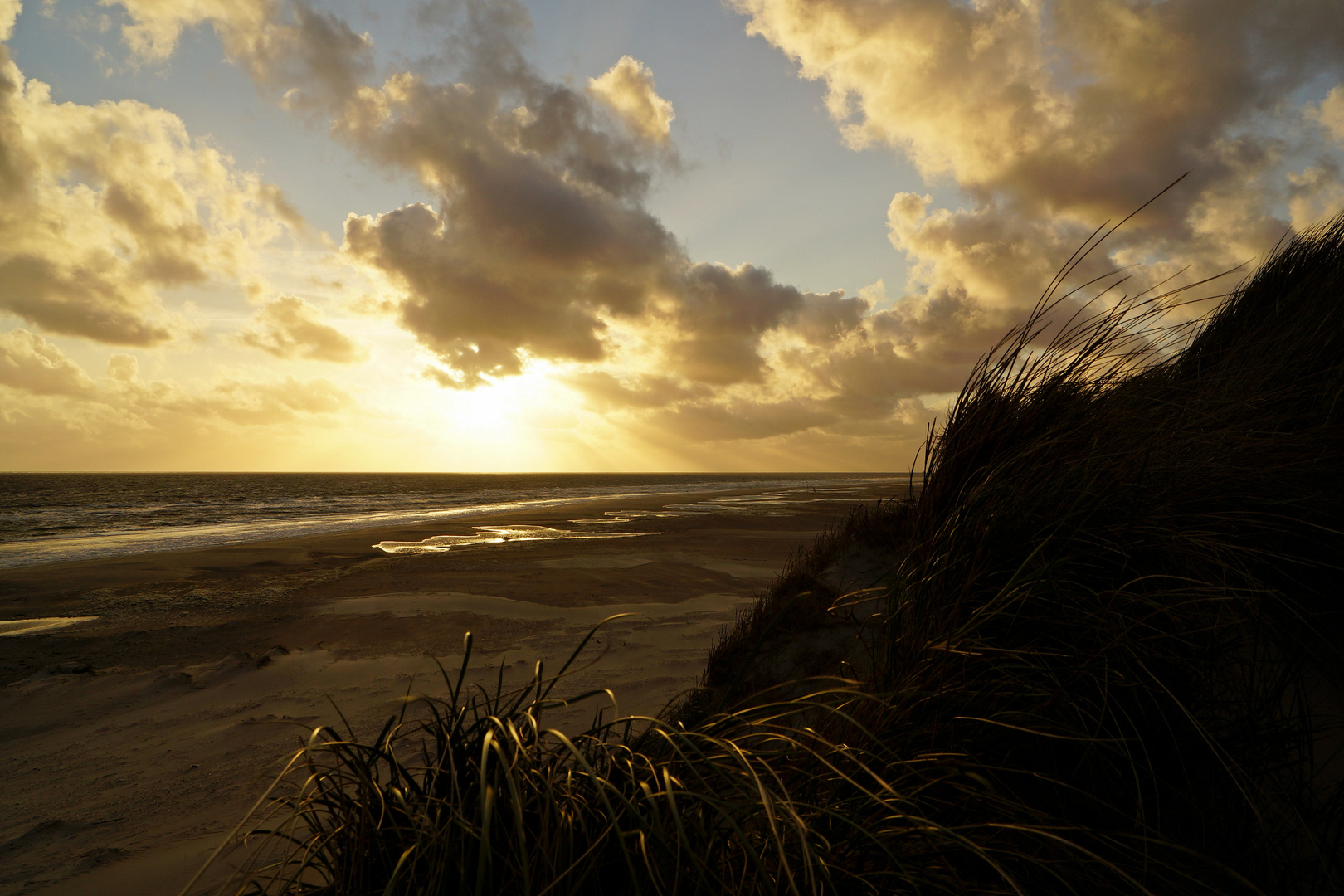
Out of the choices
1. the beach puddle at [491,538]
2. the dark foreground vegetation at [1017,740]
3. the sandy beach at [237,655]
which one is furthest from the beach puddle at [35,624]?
the dark foreground vegetation at [1017,740]

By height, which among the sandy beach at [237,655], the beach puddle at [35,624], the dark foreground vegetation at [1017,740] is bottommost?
the beach puddle at [35,624]

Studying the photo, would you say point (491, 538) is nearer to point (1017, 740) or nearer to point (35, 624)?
point (35, 624)

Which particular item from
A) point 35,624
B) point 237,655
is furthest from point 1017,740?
point 35,624

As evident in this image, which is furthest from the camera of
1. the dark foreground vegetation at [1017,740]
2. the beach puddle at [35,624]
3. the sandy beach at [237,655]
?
the beach puddle at [35,624]

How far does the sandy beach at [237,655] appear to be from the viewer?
3.55 meters

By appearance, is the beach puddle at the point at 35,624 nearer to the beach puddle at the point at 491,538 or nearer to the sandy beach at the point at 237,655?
the sandy beach at the point at 237,655

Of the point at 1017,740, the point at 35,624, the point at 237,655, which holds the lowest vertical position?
the point at 35,624

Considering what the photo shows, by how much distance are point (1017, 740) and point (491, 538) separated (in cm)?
1864

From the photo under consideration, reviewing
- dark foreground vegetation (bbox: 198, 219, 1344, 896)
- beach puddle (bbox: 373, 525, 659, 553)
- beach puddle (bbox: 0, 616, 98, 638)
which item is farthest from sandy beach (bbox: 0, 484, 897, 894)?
beach puddle (bbox: 373, 525, 659, 553)

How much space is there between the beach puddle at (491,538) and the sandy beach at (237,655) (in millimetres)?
1138

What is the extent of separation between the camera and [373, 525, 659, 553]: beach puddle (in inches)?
672

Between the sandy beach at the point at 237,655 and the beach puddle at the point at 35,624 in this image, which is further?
the beach puddle at the point at 35,624

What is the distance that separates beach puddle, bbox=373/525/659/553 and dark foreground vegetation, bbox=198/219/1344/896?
50.0 feet

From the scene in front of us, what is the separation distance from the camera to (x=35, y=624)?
9094 millimetres
